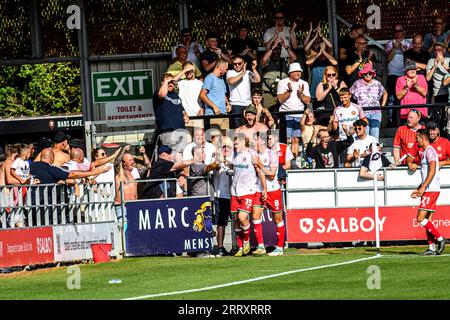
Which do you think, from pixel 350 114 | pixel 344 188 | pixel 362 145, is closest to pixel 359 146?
pixel 362 145

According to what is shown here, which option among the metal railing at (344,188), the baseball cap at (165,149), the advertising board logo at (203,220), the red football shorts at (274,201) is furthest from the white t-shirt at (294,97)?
the red football shorts at (274,201)

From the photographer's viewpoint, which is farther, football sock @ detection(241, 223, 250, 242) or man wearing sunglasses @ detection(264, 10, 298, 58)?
man wearing sunglasses @ detection(264, 10, 298, 58)

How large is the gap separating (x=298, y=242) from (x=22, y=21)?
1026cm

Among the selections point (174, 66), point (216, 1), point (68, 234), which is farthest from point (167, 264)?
point (216, 1)

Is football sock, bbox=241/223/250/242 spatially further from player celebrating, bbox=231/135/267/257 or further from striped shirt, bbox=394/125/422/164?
striped shirt, bbox=394/125/422/164

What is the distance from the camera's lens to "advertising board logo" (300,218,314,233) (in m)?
23.6

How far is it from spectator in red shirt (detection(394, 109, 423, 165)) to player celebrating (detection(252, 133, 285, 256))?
2.92 metres

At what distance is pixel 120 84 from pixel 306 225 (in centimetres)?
745

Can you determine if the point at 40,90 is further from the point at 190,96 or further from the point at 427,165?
the point at 427,165

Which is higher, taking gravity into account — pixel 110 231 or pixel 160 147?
pixel 160 147

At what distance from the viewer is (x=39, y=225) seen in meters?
21.0

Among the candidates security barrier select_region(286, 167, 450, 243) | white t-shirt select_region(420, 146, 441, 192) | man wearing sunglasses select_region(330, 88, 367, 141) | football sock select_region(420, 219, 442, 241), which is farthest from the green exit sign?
football sock select_region(420, 219, 442, 241)
